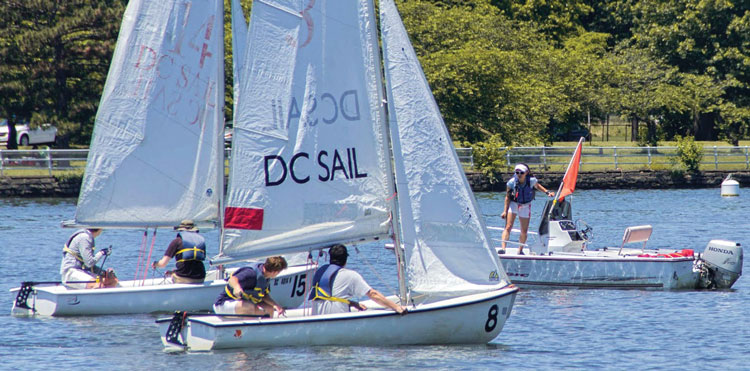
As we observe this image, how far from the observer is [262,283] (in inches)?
606

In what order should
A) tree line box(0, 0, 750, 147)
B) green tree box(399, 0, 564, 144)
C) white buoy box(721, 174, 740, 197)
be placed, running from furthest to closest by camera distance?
green tree box(399, 0, 564, 144), tree line box(0, 0, 750, 147), white buoy box(721, 174, 740, 197)

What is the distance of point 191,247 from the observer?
18641 mm

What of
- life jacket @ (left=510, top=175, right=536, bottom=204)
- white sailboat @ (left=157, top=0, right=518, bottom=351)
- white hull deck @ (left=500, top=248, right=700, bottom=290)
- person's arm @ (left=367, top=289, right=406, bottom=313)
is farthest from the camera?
life jacket @ (left=510, top=175, right=536, bottom=204)

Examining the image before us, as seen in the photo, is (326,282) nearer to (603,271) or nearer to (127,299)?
(127,299)

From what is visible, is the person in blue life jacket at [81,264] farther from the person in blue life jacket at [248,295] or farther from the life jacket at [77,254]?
the person in blue life jacket at [248,295]

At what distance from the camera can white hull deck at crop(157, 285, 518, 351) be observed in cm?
1505

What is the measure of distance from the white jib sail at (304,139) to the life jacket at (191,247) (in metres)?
3.18

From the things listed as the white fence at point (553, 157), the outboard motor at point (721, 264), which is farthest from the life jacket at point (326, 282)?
the white fence at point (553, 157)

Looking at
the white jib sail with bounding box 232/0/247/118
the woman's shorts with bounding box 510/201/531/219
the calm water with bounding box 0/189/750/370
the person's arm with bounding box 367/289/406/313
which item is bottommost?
the calm water with bounding box 0/189/750/370

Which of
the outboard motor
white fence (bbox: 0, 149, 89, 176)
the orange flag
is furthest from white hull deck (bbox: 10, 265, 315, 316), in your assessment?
white fence (bbox: 0, 149, 89, 176)

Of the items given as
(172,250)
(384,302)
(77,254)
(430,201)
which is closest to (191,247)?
(172,250)

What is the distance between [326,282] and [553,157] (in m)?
35.3

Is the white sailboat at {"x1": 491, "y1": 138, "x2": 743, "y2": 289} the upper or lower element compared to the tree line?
lower

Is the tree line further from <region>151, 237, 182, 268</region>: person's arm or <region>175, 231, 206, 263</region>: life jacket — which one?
<region>175, 231, 206, 263</region>: life jacket
